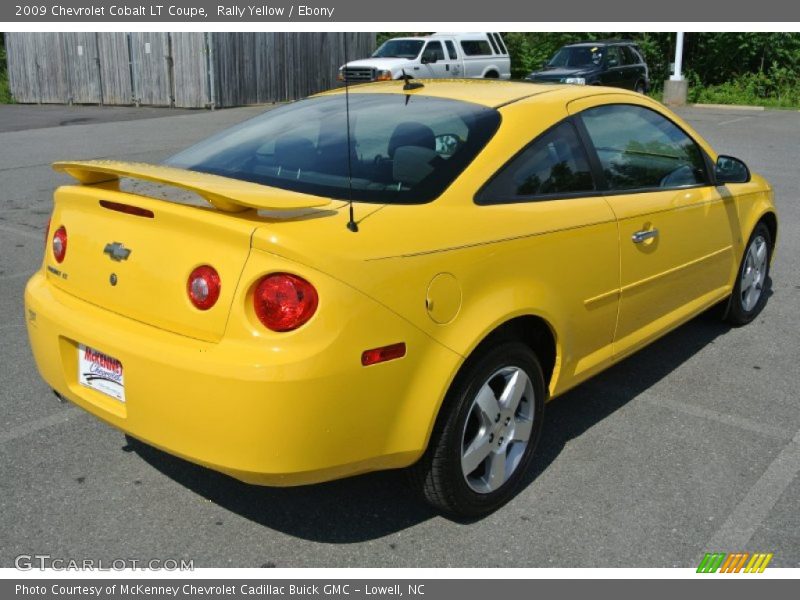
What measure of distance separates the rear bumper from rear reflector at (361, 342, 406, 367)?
0.02 m

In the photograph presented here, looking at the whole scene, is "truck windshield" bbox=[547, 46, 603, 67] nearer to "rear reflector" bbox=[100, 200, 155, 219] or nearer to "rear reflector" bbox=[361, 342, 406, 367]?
"rear reflector" bbox=[100, 200, 155, 219]

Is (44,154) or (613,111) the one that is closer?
(613,111)

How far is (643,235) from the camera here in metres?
3.88

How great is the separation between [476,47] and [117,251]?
22.6 m

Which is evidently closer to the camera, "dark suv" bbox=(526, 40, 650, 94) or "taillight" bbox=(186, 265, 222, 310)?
"taillight" bbox=(186, 265, 222, 310)

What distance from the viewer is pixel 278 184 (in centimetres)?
322

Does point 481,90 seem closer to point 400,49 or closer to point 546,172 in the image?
point 546,172

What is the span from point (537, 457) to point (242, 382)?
168 cm

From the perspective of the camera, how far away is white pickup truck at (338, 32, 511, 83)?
2158 centimetres

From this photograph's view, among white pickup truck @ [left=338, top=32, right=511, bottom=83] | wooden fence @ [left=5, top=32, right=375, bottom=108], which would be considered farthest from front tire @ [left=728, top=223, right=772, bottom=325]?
wooden fence @ [left=5, top=32, right=375, bottom=108]

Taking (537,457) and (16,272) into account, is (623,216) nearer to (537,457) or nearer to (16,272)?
(537,457)

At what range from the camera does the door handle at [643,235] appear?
3.83 m

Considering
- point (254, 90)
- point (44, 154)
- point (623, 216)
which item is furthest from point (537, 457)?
point (254, 90)

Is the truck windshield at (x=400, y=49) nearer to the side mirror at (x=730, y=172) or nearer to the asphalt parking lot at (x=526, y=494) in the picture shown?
the side mirror at (x=730, y=172)
